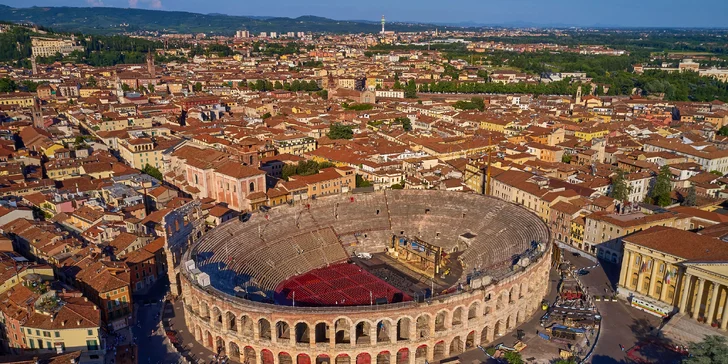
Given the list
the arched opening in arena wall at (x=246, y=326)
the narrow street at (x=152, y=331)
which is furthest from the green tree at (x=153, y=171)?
the arched opening in arena wall at (x=246, y=326)

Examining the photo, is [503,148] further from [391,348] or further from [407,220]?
[391,348]

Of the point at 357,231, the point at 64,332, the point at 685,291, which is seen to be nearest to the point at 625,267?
the point at 685,291

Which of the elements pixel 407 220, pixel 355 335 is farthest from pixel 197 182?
pixel 355 335

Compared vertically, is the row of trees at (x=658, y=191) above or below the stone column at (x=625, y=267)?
above

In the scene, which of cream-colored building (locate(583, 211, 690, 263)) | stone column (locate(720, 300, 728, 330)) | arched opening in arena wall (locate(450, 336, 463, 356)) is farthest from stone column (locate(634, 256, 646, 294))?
arched opening in arena wall (locate(450, 336, 463, 356))

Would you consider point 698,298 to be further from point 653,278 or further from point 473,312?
point 473,312

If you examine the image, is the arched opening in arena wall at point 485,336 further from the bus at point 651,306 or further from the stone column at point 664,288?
the stone column at point 664,288

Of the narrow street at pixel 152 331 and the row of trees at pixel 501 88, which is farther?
the row of trees at pixel 501 88
